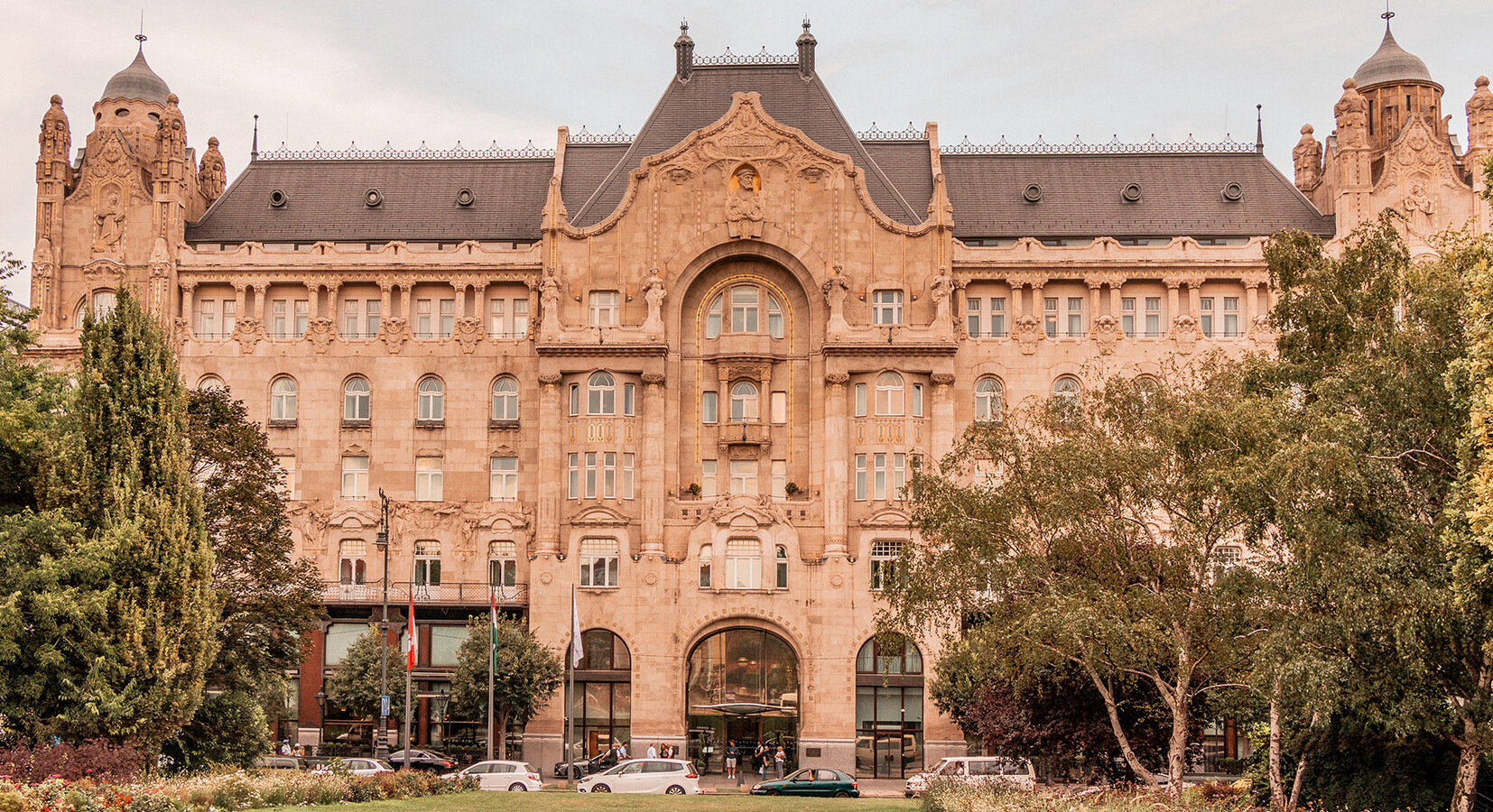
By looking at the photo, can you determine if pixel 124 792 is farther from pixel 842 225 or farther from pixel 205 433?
pixel 842 225

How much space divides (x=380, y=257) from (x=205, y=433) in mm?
25584

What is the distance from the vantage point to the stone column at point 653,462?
235 feet

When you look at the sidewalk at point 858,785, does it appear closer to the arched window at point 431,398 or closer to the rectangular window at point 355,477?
the rectangular window at point 355,477

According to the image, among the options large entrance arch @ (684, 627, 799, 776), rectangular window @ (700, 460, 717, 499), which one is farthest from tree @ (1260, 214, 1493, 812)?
rectangular window @ (700, 460, 717, 499)

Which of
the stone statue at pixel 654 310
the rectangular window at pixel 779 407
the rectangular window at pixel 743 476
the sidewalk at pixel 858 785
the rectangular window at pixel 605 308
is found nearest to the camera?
the sidewalk at pixel 858 785

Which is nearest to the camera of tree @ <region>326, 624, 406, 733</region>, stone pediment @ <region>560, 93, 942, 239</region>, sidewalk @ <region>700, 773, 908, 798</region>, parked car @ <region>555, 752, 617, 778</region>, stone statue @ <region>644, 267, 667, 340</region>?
sidewalk @ <region>700, 773, 908, 798</region>

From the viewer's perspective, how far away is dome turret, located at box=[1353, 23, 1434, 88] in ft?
254

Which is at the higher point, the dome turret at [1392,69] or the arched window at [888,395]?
the dome turret at [1392,69]

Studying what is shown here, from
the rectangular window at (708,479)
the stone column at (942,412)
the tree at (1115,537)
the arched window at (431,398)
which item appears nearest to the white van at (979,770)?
the tree at (1115,537)

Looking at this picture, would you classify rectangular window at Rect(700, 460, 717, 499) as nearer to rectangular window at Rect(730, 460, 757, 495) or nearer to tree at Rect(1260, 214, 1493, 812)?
rectangular window at Rect(730, 460, 757, 495)

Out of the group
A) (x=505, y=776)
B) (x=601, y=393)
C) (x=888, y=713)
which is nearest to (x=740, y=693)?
(x=888, y=713)

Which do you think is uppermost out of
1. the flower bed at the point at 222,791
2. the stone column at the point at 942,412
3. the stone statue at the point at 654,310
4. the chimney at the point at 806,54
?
the chimney at the point at 806,54

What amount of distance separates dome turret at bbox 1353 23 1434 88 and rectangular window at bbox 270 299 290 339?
5481 cm

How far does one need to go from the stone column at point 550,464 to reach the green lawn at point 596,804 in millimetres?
24919
